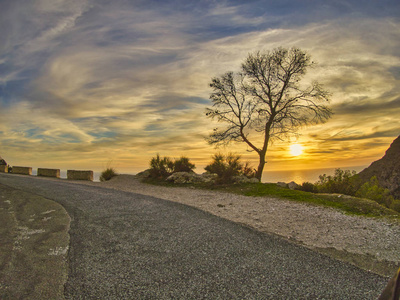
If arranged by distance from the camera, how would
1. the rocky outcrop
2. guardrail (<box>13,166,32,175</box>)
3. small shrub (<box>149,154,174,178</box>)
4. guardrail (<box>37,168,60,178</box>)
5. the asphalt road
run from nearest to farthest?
the asphalt road
small shrub (<box>149,154,174,178</box>)
guardrail (<box>37,168,60,178</box>)
guardrail (<box>13,166,32,175</box>)
the rocky outcrop

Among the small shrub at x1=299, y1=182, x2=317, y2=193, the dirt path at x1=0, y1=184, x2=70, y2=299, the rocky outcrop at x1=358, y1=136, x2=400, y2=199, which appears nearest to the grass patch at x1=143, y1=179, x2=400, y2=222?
the small shrub at x1=299, y1=182, x2=317, y2=193

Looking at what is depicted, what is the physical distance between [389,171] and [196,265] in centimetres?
2835

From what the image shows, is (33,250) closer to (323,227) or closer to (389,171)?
(323,227)

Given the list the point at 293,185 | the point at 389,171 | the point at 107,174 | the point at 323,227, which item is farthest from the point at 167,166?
the point at 389,171

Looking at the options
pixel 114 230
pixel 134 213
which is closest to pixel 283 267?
pixel 114 230

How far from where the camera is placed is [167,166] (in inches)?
790

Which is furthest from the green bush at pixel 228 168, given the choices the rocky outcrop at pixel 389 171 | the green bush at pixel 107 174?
the rocky outcrop at pixel 389 171

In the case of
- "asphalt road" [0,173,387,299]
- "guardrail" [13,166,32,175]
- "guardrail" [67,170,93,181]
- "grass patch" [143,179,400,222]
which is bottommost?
"asphalt road" [0,173,387,299]

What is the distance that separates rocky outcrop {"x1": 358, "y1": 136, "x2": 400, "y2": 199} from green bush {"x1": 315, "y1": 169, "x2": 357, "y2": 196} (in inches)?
472

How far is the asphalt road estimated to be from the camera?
4.37m

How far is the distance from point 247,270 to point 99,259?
9.52 ft

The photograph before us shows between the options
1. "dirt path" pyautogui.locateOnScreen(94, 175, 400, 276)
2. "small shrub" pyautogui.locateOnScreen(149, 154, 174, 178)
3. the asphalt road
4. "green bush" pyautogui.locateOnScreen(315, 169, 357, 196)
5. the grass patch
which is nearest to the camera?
the asphalt road

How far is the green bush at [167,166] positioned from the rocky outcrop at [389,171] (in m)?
16.6

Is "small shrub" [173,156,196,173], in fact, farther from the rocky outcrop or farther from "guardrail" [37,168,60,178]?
the rocky outcrop
